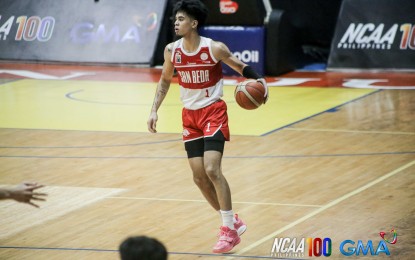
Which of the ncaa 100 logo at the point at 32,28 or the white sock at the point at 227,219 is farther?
the ncaa 100 logo at the point at 32,28

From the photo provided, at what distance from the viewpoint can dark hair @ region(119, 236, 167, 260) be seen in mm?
4082

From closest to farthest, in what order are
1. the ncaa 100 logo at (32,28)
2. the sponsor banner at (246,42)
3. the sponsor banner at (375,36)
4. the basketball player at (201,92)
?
the basketball player at (201,92) → the sponsor banner at (375,36) → the sponsor banner at (246,42) → the ncaa 100 logo at (32,28)

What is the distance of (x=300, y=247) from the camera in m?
8.25

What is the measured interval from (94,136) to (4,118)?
2.28m

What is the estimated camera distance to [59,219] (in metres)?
9.42

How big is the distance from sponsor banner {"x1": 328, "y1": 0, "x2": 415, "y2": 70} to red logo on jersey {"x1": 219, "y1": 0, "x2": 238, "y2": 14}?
2142mm

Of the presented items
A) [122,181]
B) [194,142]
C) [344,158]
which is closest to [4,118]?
[122,181]

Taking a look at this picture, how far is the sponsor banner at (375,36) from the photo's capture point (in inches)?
746

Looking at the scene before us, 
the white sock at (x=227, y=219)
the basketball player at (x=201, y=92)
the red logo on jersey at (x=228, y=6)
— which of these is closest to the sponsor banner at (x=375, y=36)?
the red logo on jersey at (x=228, y=6)

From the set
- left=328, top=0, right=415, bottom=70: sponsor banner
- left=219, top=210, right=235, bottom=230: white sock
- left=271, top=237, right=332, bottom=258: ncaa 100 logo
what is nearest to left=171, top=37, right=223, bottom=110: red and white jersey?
left=219, top=210, right=235, bottom=230: white sock

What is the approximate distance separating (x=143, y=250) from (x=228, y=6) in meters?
15.6

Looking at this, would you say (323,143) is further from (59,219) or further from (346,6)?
(346,6)

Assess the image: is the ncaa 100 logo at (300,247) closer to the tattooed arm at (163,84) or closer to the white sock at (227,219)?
the white sock at (227,219)

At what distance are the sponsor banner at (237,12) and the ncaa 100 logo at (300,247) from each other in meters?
11.2
